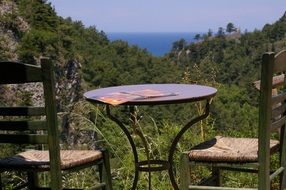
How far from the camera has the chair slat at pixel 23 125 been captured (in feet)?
6.48

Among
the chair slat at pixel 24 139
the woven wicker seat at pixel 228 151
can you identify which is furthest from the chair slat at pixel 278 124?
the chair slat at pixel 24 139

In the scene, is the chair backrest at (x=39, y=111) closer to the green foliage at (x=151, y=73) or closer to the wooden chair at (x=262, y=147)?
the wooden chair at (x=262, y=147)

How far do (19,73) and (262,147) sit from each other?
37.5 inches

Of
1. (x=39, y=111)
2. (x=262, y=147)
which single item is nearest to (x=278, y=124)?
(x=262, y=147)

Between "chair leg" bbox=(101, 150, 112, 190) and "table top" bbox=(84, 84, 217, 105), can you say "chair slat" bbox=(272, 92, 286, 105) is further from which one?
"chair leg" bbox=(101, 150, 112, 190)

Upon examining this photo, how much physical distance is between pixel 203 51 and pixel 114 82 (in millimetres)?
26730

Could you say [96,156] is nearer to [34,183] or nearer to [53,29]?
[34,183]

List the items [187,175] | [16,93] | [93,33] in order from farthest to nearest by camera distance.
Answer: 1. [93,33]
2. [16,93]
3. [187,175]

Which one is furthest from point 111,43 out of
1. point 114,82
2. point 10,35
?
point 10,35

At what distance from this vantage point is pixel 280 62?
6.86ft

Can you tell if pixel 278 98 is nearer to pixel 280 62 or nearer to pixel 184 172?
pixel 280 62

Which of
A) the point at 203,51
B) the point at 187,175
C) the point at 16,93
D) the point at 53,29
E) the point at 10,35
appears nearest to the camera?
the point at 187,175

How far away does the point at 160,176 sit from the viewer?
145 inches

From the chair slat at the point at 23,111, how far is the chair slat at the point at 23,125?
33mm
